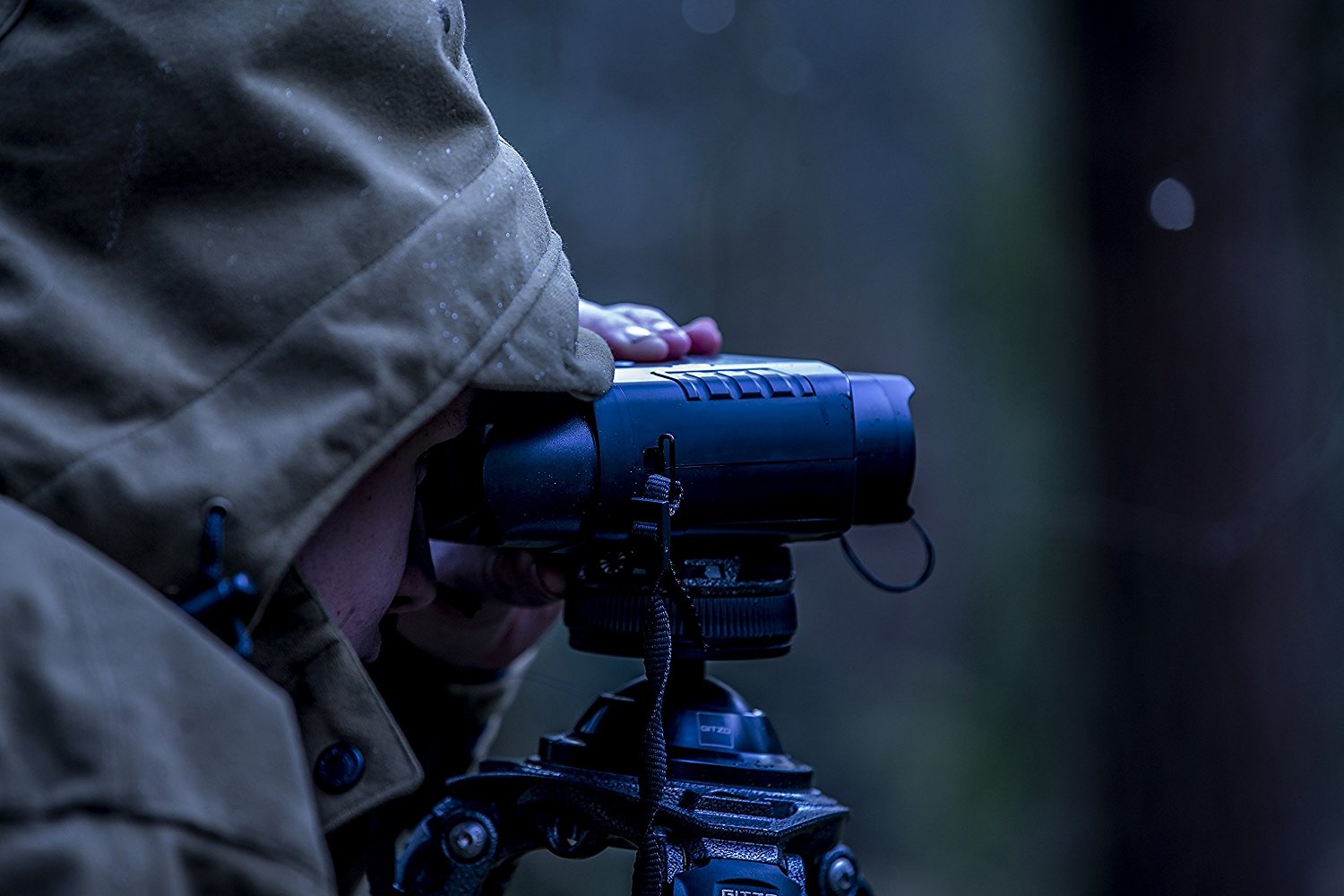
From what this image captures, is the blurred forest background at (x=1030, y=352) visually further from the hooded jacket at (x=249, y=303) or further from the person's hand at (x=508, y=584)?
the hooded jacket at (x=249, y=303)

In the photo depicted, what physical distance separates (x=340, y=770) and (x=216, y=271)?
29 cm

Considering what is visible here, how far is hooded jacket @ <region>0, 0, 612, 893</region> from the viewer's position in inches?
24.4

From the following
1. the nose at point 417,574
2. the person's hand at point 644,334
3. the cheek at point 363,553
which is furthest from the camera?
the person's hand at point 644,334

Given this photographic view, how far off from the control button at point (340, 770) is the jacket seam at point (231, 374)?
212 mm

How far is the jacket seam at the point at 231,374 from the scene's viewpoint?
0.61 meters

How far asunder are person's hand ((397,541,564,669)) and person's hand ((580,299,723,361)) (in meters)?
0.20

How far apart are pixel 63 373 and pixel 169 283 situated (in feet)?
0.25

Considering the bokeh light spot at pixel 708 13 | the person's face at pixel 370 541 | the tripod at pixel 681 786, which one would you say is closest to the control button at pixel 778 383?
the tripod at pixel 681 786

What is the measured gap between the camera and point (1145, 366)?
2.47 metres

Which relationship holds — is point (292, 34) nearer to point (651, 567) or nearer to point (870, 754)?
point (651, 567)

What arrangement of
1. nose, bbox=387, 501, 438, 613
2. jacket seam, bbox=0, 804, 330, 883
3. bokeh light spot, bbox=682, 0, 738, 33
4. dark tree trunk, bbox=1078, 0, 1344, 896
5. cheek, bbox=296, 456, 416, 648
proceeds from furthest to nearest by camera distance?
bokeh light spot, bbox=682, 0, 738, 33 → dark tree trunk, bbox=1078, 0, 1344, 896 → nose, bbox=387, 501, 438, 613 → cheek, bbox=296, 456, 416, 648 → jacket seam, bbox=0, 804, 330, 883

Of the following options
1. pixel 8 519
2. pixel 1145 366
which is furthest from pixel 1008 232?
pixel 8 519

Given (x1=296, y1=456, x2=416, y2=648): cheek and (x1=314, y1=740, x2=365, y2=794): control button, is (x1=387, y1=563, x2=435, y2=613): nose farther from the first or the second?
(x1=314, y1=740, x2=365, y2=794): control button

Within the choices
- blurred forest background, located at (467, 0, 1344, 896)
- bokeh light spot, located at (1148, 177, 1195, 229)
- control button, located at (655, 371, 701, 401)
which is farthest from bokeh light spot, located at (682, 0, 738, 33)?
control button, located at (655, 371, 701, 401)
